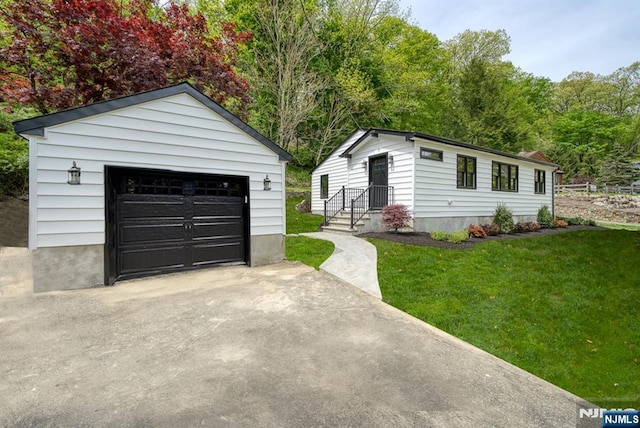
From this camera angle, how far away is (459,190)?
36.5 feet

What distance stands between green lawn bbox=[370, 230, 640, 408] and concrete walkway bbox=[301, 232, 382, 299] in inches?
8.2

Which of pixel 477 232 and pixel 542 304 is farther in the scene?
pixel 477 232

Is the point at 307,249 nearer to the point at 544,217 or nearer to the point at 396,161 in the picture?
the point at 396,161

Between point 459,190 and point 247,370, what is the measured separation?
1080 cm

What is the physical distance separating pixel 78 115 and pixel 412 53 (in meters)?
25.0

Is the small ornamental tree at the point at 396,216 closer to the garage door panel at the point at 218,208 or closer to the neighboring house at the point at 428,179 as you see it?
the neighboring house at the point at 428,179

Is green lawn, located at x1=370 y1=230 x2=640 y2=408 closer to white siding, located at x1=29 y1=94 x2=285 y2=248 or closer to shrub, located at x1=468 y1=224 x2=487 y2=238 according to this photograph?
shrub, located at x1=468 y1=224 x2=487 y2=238

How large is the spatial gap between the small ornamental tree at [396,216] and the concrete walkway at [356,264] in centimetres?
143

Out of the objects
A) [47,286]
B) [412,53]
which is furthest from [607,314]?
[412,53]

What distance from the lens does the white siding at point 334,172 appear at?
13.1 metres

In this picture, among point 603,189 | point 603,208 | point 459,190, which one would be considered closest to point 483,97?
point 603,208

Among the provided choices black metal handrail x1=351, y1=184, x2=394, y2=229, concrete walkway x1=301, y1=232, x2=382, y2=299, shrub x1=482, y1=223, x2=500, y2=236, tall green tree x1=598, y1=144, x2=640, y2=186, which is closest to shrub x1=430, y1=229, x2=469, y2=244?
shrub x1=482, y1=223, x2=500, y2=236

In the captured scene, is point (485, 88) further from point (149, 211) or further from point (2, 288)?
point (2, 288)

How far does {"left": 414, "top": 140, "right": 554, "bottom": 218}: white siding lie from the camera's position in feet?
32.9
